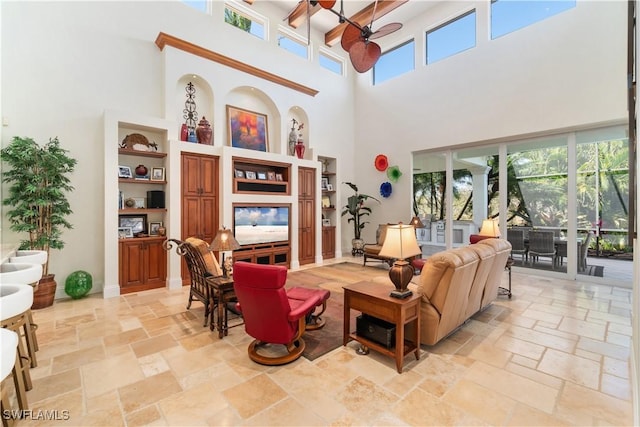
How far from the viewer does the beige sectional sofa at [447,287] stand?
257 cm

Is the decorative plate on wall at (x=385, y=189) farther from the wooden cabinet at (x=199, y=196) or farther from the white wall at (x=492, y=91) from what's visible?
the wooden cabinet at (x=199, y=196)

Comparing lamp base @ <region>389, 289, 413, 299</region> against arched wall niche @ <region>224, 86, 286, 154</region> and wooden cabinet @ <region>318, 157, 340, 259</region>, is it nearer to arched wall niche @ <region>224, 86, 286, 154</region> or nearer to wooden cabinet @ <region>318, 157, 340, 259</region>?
arched wall niche @ <region>224, 86, 286, 154</region>

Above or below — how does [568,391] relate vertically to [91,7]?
below

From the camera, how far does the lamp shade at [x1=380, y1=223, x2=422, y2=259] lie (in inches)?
100

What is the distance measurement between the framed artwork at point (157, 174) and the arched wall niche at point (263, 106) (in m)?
2.04

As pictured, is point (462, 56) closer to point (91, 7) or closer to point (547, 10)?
point (547, 10)

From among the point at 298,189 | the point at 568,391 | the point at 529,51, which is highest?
the point at 529,51

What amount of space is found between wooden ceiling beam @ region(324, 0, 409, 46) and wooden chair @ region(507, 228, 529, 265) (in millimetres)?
5364

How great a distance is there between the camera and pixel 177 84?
5.33 m

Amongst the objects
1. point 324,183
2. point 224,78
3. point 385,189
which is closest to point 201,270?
point 224,78

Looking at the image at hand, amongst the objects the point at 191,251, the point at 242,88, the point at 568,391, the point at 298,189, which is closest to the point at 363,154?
the point at 298,189

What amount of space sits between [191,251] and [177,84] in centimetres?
362

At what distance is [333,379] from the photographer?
2279 millimetres

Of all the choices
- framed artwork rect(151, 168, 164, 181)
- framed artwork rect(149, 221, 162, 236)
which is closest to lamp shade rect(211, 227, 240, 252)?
framed artwork rect(149, 221, 162, 236)
